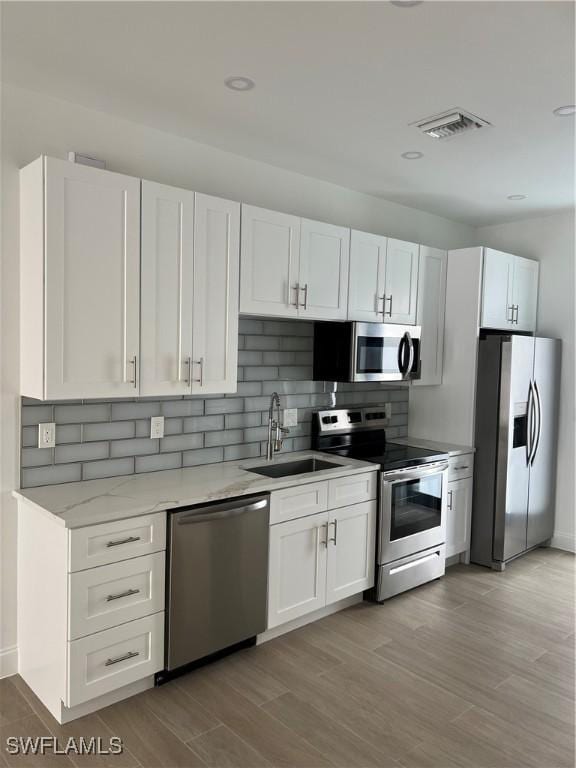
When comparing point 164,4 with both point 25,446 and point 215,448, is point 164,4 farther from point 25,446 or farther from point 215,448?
point 215,448

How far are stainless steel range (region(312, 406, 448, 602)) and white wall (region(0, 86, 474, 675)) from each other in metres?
1.51

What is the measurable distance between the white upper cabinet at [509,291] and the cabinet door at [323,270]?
4.29 ft

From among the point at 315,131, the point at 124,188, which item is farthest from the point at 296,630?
the point at 315,131

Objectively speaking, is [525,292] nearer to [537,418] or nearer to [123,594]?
[537,418]

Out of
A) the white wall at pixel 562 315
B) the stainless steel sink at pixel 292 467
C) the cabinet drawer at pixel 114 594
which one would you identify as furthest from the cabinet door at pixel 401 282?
the cabinet drawer at pixel 114 594

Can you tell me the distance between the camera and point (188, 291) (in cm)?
293

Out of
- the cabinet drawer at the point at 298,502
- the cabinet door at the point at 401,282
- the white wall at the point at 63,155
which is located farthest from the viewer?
the cabinet door at the point at 401,282

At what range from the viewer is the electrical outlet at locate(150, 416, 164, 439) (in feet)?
10.4

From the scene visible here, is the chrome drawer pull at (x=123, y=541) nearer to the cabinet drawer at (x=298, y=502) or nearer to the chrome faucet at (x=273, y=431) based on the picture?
the cabinet drawer at (x=298, y=502)

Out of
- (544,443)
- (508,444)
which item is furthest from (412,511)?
(544,443)

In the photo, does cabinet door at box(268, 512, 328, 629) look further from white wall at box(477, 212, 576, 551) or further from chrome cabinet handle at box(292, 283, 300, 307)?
white wall at box(477, 212, 576, 551)

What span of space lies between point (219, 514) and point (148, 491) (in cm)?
35

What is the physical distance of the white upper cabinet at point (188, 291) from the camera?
280 centimetres

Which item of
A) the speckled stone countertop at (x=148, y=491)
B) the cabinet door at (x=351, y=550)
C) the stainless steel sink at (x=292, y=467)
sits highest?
the speckled stone countertop at (x=148, y=491)
